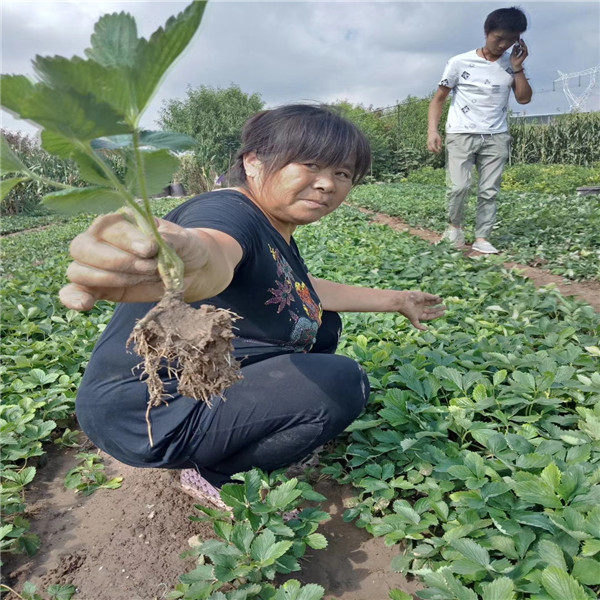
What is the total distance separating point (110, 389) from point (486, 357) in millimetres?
1572

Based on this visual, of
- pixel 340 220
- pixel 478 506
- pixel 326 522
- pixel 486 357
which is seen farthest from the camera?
pixel 340 220

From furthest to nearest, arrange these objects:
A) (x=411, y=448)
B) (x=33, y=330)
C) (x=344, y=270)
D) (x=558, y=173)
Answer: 1. (x=558, y=173)
2. (x=344, y=270)
3. (x=33, y=330)
4. (x=411, y=448)

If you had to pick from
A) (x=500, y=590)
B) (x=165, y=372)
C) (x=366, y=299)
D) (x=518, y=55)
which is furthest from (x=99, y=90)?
(x=518, y=55)

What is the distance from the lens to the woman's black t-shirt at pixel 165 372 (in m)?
1.41

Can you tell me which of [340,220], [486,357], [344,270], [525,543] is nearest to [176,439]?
[525,543]

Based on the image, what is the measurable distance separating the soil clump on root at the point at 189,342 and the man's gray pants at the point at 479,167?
13.8 feet

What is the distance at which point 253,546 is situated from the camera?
4.27ft

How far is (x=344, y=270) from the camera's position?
413 centimetres

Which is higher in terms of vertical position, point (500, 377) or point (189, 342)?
point (189, 342)

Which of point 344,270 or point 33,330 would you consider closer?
point 33,330

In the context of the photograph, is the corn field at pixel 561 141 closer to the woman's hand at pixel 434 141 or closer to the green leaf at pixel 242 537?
the woman's hand at pixel 434 141

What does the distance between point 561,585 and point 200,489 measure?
3.71ft

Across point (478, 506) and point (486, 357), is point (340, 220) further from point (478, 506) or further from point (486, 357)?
point (478, 506)

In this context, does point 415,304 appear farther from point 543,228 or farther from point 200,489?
point 543,228
